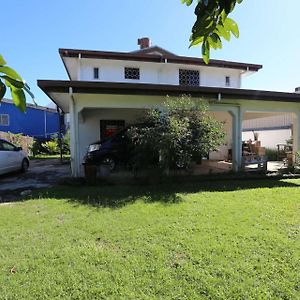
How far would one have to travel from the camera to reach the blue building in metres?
26.5

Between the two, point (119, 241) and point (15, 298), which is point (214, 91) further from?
point (15, 298)

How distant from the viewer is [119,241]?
461 centimetres

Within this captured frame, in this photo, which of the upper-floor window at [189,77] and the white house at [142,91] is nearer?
the white house at [142,91]

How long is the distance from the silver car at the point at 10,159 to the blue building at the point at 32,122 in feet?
44.1

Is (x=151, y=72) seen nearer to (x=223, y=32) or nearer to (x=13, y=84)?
(x=223, y=32)

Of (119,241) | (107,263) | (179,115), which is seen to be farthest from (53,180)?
(107,263)

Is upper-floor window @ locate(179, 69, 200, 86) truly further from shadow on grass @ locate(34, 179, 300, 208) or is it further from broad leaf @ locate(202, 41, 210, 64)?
broad leaf @ locate(202, 41, 210, 64)

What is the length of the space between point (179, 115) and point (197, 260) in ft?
19.6

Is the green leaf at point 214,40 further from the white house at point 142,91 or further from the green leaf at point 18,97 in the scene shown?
the white house at point 142,91

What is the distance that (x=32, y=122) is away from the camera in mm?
28625

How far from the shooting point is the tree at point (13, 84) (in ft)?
3.46

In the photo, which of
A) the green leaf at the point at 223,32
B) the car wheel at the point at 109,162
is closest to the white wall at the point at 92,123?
the car wheel at the point at 109,162

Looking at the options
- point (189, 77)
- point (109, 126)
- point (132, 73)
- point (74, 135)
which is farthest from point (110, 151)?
point (189, 77)

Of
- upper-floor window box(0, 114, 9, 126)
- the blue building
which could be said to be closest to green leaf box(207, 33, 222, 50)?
the blue building
